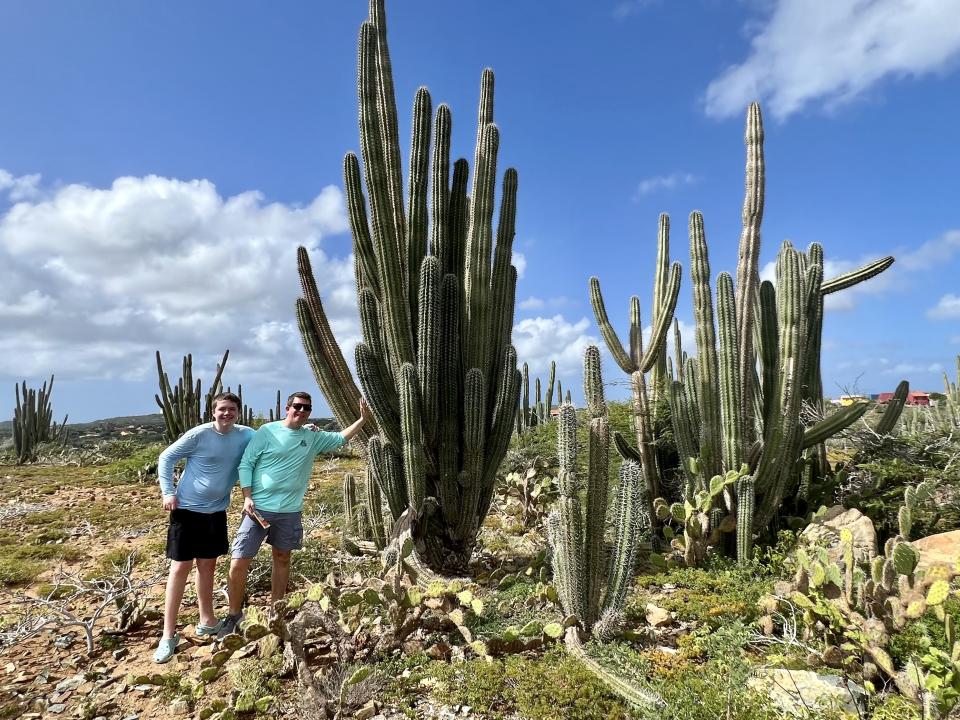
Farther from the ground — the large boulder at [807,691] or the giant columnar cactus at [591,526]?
the giant columnar cactus at [591,526]

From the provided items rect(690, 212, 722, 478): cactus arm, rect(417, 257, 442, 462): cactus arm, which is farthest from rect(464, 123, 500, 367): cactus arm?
rect(690, 212, 722, 478): cactus arm

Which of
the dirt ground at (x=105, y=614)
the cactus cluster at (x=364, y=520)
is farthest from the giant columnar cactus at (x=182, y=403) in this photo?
the cactus cluster at (x=364, y=520)

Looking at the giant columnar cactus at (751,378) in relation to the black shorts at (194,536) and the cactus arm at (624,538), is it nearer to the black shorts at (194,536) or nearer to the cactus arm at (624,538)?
the cactus arm at (624,538)

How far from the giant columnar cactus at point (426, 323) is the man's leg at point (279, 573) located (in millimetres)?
1135

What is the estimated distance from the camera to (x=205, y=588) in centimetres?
439

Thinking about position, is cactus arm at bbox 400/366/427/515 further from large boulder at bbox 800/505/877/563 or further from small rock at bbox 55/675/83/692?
large boulder at bbox 800/505/877/563

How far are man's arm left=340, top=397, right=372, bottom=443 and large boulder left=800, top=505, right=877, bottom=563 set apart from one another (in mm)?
4021

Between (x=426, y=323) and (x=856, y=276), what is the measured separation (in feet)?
16.7

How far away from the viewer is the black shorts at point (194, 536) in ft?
13.9

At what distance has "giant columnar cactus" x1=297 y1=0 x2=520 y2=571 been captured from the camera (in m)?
5.44

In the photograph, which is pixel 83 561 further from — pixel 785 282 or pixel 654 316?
pixel 785 282

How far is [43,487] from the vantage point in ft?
39.3

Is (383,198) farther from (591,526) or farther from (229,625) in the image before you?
(229,625)

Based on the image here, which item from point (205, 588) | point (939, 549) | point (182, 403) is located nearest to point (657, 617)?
point (939, 549)
